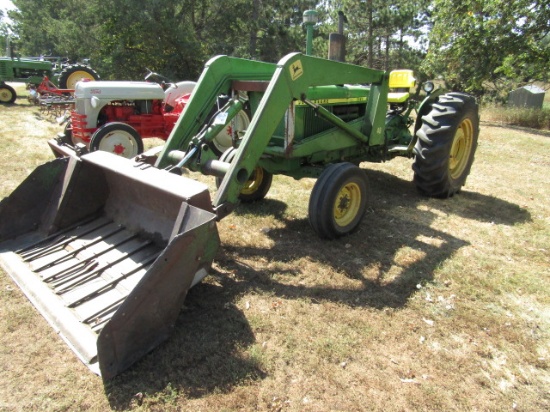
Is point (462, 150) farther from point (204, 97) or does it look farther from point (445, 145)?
point (204, 97)

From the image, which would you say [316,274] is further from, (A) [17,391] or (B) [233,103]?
(A) [17,391]

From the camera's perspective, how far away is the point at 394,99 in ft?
19.8

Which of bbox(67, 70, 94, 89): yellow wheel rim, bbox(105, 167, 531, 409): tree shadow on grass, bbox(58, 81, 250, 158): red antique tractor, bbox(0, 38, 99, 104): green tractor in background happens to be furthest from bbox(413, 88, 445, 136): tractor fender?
bbox(0, 38, 99, 104): green tractor in background

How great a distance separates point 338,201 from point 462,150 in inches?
112

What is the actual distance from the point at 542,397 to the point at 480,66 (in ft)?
51.2

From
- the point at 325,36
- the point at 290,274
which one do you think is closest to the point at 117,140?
the point at 290,274

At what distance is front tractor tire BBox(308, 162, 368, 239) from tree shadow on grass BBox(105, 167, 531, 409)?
171 millimetres

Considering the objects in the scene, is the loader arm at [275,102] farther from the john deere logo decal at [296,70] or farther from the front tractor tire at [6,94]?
the front tractor tire at [6,94]

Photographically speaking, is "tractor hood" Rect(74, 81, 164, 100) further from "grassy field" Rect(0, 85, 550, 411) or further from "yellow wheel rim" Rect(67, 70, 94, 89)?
"yellow wheel rim" Rect(67, 70, 94, 89)

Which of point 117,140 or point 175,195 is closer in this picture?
point 175,195

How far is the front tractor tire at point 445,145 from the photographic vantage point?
4.90m

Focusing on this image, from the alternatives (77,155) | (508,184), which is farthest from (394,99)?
(77,155)

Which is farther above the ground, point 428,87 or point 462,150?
point 428,87

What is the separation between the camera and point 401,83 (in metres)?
5.86
